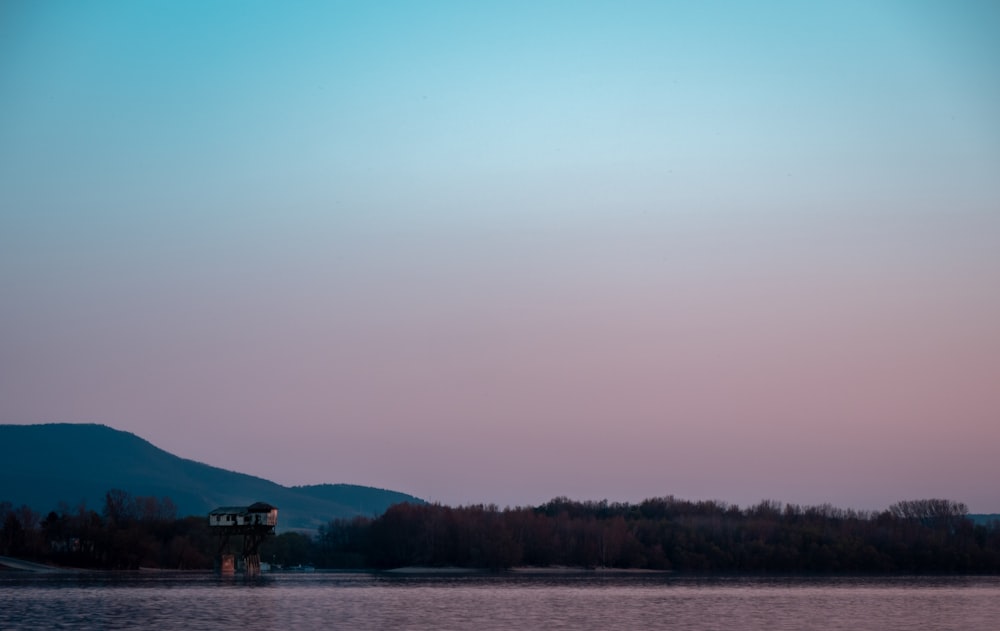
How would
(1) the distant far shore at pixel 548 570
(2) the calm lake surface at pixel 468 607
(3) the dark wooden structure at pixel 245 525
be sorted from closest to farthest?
(2) the calm lake surface at pixel 468 607
(3) the dark wooden structure at pixel 245 525
(1) the distant far shore at pixel 548 570

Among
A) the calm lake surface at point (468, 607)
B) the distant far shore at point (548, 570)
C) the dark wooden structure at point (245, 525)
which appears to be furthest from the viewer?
the distant far shore at point (548, 570)

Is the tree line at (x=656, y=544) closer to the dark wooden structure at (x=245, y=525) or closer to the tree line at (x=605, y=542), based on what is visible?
the tree line at (x=605, y=542)

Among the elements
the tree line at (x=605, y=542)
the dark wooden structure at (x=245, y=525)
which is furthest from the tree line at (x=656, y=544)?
the dark wooden structure at (x=245, y=525)

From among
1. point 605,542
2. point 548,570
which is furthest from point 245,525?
point 605,542

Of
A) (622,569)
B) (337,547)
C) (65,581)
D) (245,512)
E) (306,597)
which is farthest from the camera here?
(337,547)

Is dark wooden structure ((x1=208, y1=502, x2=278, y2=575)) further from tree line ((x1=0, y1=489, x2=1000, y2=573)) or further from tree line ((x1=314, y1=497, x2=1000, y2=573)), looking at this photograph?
tree line ((x1=314, y1=497, x2=1000, y2=573))

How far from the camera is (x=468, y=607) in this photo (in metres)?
46.1

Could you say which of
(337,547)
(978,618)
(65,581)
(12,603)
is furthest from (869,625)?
(337,547)

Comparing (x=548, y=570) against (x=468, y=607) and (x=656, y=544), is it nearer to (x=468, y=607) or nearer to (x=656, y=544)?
(x=656, y=544)

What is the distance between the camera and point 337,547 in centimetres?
13012

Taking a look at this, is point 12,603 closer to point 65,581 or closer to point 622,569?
point 65,581

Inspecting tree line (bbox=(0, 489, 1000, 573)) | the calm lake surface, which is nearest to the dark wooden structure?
tree line (bbox=(0, 489, 1000, 573))

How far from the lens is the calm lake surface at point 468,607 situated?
122ft

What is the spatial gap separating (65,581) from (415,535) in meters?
58.3
